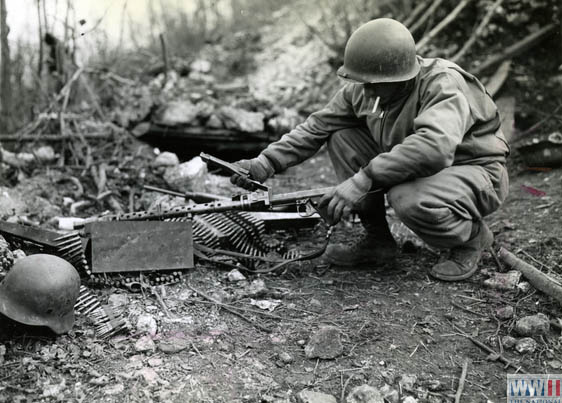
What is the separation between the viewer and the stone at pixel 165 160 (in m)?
5.71

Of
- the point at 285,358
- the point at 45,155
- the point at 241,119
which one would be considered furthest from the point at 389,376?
the point at 45,155

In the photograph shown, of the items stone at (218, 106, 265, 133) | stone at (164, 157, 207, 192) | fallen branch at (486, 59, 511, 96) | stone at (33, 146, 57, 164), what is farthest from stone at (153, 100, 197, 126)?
fallen branch at (486, 59, 511, 96)

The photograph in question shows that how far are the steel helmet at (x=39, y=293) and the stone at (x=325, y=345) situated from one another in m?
1.34

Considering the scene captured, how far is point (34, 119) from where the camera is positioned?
6.09 meters

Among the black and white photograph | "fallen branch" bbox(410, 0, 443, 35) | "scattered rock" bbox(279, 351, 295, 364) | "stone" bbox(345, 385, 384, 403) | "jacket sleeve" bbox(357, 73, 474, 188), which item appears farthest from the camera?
"fallen branch" bbox(410, 0, 443, 35)

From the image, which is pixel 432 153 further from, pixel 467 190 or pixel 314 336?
pixel 314 336

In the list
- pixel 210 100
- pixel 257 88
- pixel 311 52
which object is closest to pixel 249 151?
pixel 210 100

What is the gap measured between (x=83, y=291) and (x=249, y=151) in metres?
3.35

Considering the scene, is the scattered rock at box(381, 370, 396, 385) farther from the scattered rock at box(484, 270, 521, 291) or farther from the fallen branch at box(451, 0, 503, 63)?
the fallen branch at box(451, 0, 503, 63)

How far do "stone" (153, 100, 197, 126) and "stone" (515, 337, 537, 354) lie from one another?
4269mm

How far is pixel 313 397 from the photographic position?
8.62 ft

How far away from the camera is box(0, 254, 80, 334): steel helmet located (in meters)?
2.86

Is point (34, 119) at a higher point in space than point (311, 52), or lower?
lower

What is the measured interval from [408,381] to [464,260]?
1.36 metres
